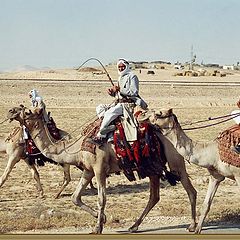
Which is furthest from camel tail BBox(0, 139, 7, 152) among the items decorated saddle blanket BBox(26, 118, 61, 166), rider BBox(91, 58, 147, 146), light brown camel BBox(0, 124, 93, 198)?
rider BBox(91, 58, 147, 146)

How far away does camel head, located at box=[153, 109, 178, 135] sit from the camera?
31.8 ft

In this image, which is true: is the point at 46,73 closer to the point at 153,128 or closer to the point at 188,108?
the point at 188,108

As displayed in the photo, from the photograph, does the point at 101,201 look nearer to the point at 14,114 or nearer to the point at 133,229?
the point at 133,229

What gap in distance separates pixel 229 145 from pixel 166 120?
0.95 meters

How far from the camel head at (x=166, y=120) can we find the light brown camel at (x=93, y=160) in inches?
11.6

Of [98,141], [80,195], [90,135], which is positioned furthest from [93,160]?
[80,195]

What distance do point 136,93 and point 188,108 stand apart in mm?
26608

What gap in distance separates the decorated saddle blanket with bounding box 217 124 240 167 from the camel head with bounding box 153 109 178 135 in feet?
2.29

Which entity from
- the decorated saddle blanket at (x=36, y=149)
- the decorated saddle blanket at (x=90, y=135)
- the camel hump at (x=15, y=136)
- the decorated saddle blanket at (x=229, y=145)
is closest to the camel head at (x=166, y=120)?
the decorated saddle blanket at (x=229, y=145)

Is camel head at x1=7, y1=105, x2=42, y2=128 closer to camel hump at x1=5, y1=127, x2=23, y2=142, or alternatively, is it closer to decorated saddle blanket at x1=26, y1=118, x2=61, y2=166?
decorated saddle blanket at x1=26, y1=118, x2=61, y2=166

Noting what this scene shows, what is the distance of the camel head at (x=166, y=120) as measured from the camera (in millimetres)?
9688

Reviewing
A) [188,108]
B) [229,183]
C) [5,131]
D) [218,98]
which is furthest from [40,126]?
[218,98]

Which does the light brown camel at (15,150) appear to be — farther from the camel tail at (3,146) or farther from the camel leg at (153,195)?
the camel leg at (153,195)

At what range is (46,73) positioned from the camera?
3135 inches
